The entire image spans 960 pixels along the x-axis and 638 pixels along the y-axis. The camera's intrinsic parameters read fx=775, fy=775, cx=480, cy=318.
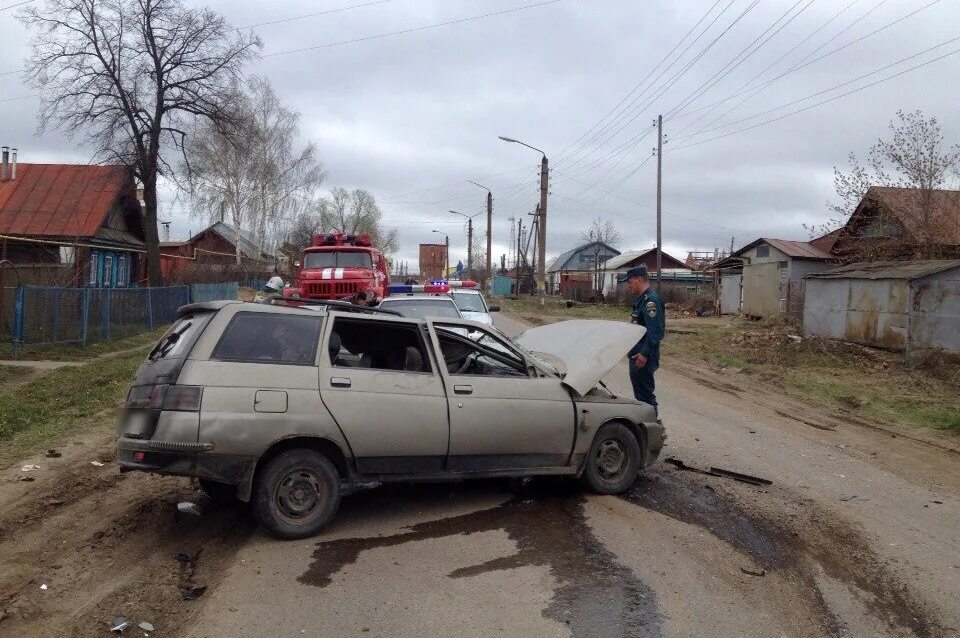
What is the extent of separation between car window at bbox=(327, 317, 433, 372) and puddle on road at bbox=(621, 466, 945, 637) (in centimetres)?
223

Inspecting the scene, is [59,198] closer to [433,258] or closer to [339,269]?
[339,269]

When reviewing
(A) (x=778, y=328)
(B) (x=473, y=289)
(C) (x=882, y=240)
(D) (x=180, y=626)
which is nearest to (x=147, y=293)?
(B) (x=473, y=289)

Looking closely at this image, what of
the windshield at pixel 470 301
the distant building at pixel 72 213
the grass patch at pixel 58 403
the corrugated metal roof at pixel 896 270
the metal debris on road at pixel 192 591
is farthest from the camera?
the distant building at pixel 72 213

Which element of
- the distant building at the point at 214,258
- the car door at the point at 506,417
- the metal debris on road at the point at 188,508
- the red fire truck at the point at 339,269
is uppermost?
the distant building at the point at 214,258

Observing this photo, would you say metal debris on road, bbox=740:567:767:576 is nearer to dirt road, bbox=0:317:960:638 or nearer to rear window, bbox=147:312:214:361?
dirt road, bbox=0:317:960:638

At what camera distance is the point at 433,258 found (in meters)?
55.6

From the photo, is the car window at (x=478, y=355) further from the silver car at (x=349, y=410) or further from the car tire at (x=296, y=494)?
the car tire at (x=296, y=494)

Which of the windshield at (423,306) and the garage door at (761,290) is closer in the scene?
the windshield at (423,306)

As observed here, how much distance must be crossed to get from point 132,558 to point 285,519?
105 cm

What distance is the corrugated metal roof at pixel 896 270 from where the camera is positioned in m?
15.8

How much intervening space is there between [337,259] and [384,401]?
13.6m

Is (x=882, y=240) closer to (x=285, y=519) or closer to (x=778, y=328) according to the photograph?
(x=778, y=328)

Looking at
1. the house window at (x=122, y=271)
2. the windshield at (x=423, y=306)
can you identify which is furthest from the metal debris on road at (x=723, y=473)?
the house window at (x=122, y=271)

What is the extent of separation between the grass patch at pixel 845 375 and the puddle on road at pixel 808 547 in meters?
5.80
